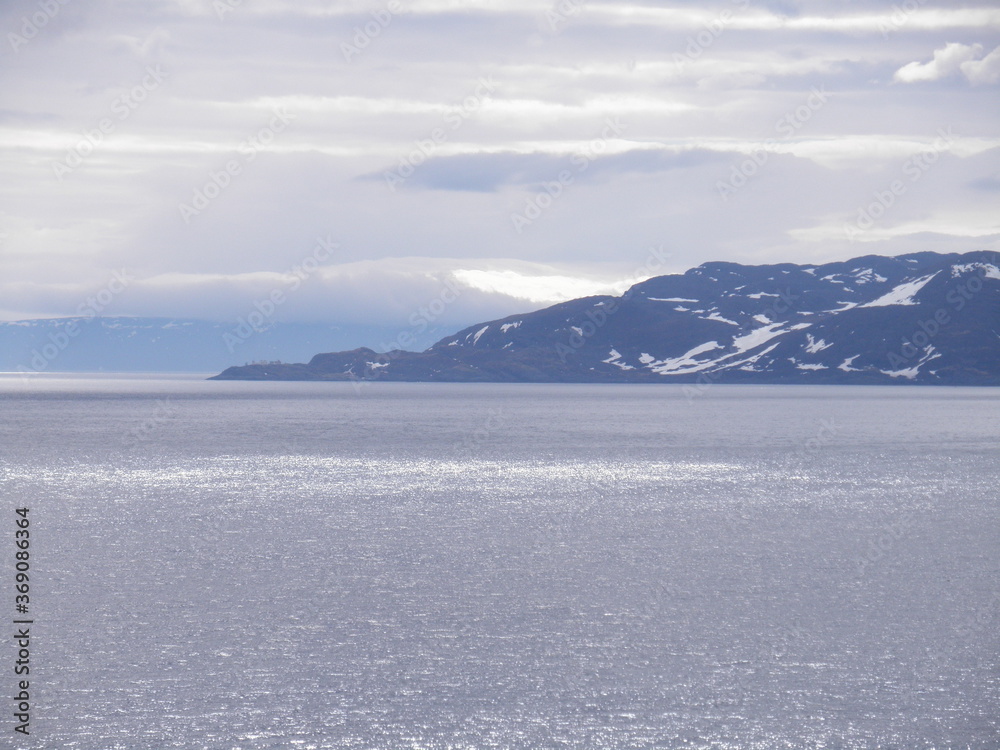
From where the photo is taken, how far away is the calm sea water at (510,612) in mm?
26391

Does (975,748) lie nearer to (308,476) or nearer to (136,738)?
(136,738)

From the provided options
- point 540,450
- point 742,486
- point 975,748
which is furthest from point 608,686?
point 540,450

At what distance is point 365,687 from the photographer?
1133 inches

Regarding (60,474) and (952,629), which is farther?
(60,474)

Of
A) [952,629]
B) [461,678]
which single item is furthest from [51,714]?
[952,629]

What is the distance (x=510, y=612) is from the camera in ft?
123

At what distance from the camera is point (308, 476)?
88.6 m

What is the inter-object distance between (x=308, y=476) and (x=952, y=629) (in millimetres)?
63070

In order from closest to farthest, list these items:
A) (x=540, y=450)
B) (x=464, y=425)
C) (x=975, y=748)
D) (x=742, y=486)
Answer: (x=975, y=748) < (x=742, y=486) < (x=540, y=450) < (x=464, y=425)

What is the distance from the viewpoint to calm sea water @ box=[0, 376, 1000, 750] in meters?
26.4

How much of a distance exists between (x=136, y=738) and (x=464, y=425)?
14783 cm

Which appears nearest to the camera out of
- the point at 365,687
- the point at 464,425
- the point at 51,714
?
the point at 51,714

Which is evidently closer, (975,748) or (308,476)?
(975,748)

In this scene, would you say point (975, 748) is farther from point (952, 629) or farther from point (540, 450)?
point (540, 450)
